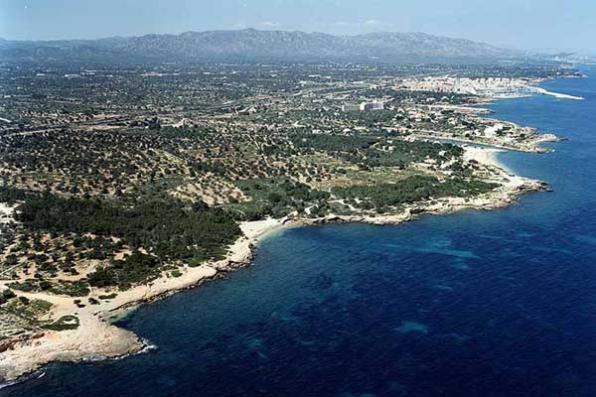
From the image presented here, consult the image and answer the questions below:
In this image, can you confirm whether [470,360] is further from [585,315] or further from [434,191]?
[434,191]

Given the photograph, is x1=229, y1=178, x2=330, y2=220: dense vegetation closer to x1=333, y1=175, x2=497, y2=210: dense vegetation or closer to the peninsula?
the peninsula

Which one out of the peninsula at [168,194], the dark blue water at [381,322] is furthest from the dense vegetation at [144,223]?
the dark blue water at [381,322]

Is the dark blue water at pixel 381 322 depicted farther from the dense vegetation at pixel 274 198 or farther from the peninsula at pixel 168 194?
the dense vegetation at pixel 274 198

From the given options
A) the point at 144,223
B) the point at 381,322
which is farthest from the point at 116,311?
the point at 381,322

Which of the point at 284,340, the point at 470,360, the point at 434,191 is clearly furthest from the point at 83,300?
the point at 434,191

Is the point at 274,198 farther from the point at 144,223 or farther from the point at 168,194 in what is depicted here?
the point at 144,223
